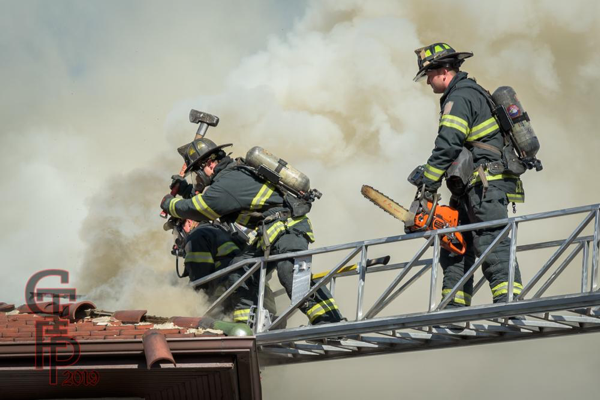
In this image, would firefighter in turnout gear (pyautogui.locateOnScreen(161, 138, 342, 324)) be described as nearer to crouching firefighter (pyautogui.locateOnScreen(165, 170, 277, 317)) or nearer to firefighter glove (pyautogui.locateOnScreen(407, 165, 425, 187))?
crouching firefighter (pyautogui.locateOnScreen(165, 170, 277, 317))

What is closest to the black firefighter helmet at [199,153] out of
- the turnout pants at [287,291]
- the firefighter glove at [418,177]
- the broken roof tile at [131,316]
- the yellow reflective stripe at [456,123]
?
the turnout pants at [287,291]

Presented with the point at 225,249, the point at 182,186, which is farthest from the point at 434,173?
the point at 182,186

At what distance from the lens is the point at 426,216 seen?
8.25 meters

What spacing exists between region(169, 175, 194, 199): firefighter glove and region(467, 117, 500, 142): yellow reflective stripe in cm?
312

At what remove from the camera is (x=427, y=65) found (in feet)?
28.8

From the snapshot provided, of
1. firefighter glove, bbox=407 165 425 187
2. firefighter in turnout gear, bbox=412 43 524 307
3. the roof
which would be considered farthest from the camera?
firefighter glove, bbox=407 165 425 187

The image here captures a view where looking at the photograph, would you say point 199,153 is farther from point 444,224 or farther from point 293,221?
point 444,224

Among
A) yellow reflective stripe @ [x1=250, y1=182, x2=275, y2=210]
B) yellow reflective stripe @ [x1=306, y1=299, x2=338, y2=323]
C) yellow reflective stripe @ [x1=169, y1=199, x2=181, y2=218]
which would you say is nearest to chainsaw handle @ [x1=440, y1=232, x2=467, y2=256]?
yellow reflective stripe @ [x1=306, y1=299, x2=338, y2=323]

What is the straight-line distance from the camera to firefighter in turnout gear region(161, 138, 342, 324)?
8820mm

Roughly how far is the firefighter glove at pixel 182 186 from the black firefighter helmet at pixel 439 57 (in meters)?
2.75

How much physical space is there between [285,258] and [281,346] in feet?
2.53

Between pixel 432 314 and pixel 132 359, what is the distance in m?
2.36

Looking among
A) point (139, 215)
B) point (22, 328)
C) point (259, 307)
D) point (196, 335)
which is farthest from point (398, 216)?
point (139, 215)

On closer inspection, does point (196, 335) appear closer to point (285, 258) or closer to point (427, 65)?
point (285, 258)
